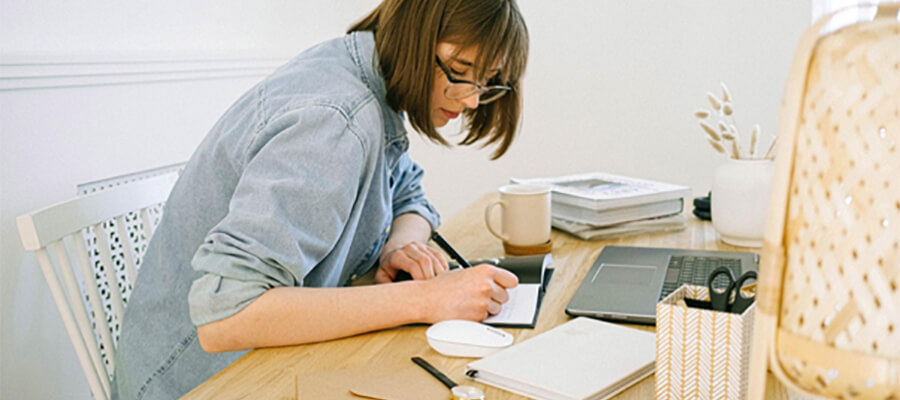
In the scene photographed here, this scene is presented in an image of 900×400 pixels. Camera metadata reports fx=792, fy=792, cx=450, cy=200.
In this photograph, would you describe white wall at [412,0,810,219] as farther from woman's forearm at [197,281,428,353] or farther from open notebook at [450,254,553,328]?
woman's forearm at [197,281,428,353]

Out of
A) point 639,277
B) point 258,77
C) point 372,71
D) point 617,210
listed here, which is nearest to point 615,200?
point 617,210

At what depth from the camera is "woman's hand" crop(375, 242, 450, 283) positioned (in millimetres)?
1162

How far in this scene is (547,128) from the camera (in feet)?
9.37

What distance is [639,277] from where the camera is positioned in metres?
1.15

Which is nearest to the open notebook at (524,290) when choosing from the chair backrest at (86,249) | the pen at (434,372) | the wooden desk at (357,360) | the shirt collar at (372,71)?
the wooden desk at (357,360)

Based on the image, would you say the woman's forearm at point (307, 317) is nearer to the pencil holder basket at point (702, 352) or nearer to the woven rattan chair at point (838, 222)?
the pencil holder basket at point (702, 352)

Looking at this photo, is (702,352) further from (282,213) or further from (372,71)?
(372,71)

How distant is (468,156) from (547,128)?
1.08 ft

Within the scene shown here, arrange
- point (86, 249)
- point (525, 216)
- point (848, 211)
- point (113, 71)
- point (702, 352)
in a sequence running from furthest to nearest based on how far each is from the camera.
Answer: point (113, 71)
point (525, 216)
point (86, 249)
point (702, 352)
point (848, 211)

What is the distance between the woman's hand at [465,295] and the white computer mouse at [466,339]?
0.16ft

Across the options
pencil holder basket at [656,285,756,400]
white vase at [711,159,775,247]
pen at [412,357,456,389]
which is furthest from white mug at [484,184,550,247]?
pencil holder basket at [656,285,756,400]

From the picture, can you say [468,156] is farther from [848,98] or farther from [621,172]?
[848,98]

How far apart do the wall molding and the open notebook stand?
866 millimetres

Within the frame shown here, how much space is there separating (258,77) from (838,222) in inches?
84.3
